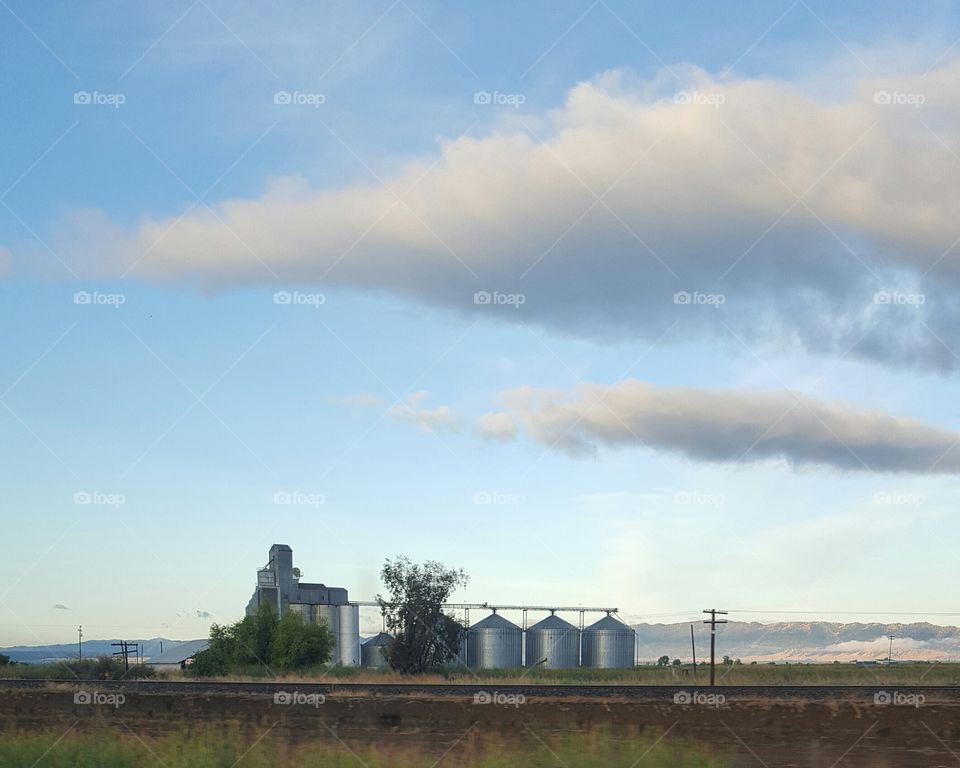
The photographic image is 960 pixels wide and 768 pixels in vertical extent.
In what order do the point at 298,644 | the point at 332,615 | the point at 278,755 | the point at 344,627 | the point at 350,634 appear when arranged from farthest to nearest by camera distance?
the point at 350,634 → the point at 344,627 → the point at 332,615 → the point at 298,644 → the point at 278,755

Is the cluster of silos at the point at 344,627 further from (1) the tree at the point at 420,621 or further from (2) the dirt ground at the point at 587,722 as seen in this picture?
(2) the dirt ground at the point at 587,722

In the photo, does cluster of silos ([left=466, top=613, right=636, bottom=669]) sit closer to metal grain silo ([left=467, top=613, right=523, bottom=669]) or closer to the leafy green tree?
metal grain silo ([left=467, top=613, right=523, bottom=669])

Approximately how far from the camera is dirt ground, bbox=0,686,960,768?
21.8 metres

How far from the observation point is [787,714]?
74.4ft

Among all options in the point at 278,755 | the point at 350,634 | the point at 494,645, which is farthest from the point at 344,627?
the point at 278,755

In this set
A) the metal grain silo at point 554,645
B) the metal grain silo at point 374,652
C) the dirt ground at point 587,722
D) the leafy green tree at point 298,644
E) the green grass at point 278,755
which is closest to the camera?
the green grass at point 278,755

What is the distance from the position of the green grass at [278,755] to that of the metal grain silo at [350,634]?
5025 centimetres

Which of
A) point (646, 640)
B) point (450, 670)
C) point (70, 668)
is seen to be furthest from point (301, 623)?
point (646, 640)

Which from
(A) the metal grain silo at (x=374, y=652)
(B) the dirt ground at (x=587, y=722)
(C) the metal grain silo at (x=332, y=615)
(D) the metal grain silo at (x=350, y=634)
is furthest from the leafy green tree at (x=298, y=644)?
(B) the dirt ground at (x=587, y=722)

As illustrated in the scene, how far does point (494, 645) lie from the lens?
227 ft

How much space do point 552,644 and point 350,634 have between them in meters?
13.4

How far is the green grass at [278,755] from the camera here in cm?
1452

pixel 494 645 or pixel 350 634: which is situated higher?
pixel 350 634

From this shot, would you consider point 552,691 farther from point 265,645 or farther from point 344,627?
point 344,627
